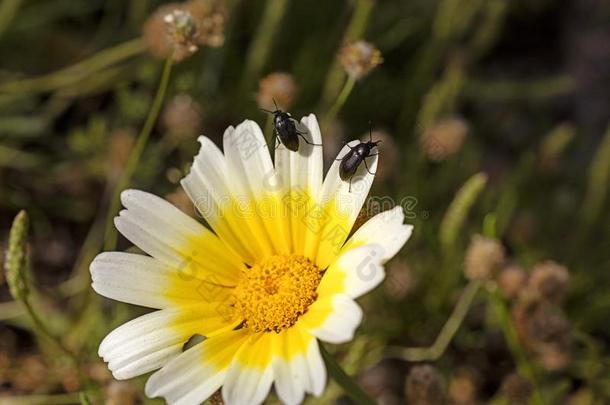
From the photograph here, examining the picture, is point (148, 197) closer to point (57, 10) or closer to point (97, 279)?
point (97, 279)

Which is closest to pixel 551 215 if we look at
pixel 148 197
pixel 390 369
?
pixel 390 369

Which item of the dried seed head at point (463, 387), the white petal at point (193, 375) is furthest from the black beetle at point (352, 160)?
the dried seed head at point (463, 387)

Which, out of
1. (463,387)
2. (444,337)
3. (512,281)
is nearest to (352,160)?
(512,281)

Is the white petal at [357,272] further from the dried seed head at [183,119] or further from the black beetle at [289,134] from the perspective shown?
the dried seed head at [183,119]

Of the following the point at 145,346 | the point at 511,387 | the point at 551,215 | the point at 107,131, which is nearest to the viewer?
the point at 145,346

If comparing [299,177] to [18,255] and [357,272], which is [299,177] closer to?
[357,272]

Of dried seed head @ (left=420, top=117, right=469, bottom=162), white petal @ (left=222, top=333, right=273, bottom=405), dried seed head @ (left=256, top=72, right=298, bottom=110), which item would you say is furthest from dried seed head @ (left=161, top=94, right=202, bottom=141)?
white petal @ (left=222, top=333, right=273, bottom=405)

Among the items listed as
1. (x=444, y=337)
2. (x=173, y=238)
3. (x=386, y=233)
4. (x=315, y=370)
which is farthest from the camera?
(x=444, y=337)
